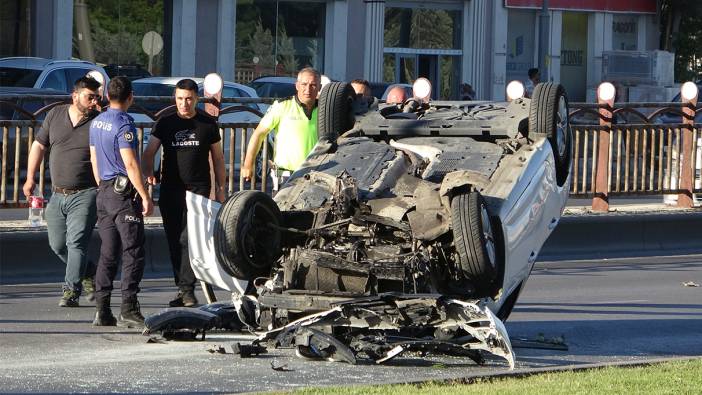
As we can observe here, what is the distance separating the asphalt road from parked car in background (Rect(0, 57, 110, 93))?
11.3 m

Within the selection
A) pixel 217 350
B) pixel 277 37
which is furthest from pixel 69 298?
pixel 277 37

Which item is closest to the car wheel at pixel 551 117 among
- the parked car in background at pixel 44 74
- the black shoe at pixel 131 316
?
the black shoe at pixel 131 316

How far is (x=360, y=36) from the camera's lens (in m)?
45.2

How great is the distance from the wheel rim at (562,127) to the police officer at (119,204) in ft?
10.0

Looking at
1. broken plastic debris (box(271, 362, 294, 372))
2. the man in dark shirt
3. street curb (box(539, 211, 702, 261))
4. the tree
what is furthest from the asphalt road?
the tree

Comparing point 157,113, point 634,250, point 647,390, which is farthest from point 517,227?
point 634,250

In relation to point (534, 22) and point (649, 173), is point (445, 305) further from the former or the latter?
point (534, 22)

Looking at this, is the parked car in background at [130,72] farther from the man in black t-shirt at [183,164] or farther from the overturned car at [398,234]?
the overturned car at [398,234]

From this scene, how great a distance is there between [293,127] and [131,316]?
7.11 ft

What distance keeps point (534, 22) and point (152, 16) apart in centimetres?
1492

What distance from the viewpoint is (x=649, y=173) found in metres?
18.2

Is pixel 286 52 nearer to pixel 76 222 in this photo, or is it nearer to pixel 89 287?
pixel 89 287

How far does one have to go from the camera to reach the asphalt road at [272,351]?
8.42 meters

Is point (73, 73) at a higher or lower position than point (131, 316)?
higher
